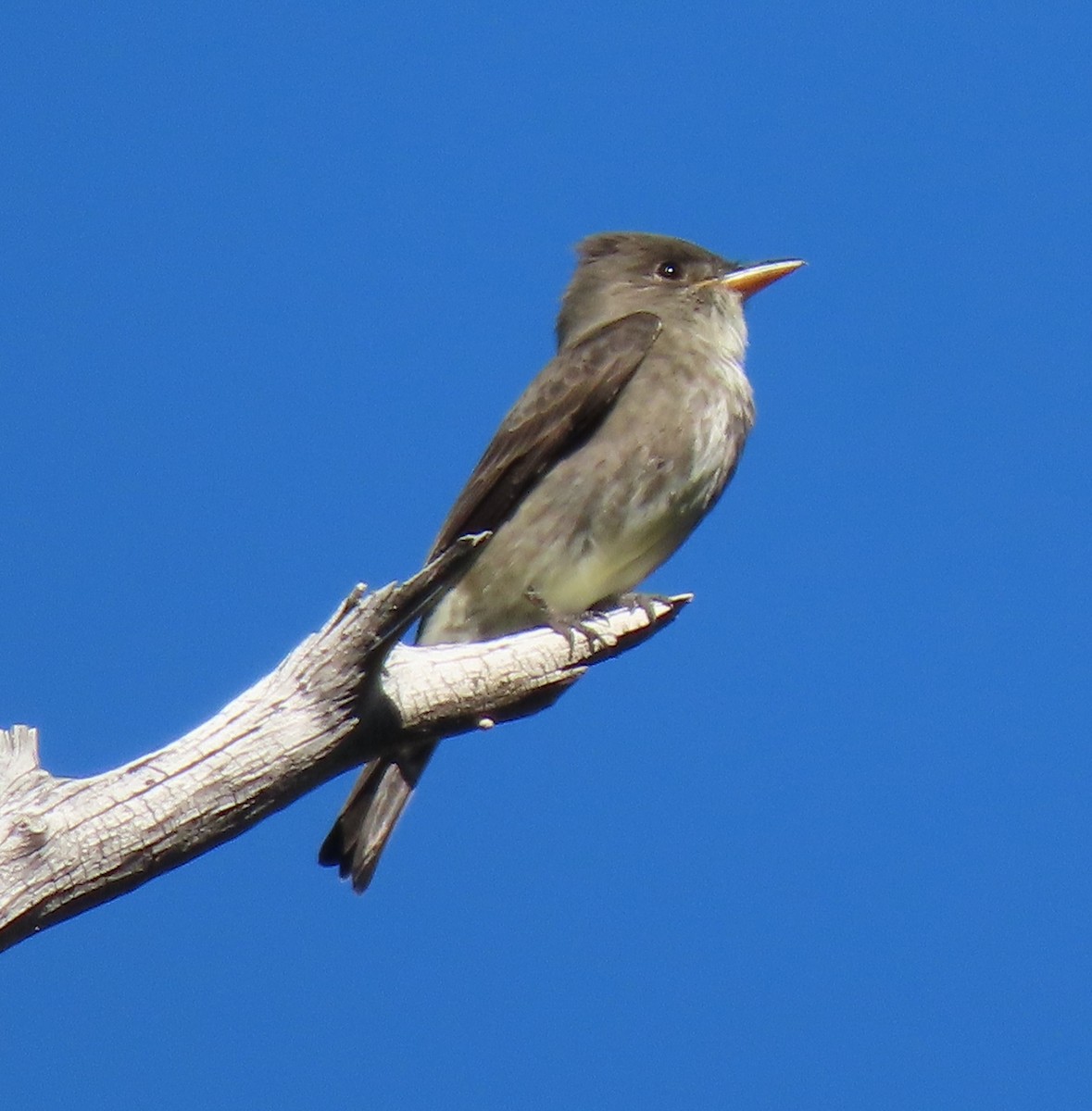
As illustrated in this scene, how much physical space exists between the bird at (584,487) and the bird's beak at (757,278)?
0.91 ft

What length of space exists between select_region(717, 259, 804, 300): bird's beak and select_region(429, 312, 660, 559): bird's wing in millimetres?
595

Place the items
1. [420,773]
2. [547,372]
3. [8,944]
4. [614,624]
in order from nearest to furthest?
[8,944] < [614,624] < [420,773] < [547,372]

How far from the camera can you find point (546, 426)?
693cm

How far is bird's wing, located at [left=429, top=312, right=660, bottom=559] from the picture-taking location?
6887mm

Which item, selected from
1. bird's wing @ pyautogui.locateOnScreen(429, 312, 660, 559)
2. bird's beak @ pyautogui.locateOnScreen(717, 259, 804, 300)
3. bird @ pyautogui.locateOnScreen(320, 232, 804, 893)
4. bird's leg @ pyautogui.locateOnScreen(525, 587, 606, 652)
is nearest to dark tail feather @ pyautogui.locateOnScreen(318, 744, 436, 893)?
bird @ pyautogui.locateOnScreen(320, 232, 804, 893)

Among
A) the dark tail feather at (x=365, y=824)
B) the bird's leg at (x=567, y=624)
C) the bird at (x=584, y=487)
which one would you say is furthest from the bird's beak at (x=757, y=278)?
the dark tail feather at (x=365, y=824)

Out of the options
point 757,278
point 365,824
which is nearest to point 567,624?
point 365,824

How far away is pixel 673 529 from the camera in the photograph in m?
6.74

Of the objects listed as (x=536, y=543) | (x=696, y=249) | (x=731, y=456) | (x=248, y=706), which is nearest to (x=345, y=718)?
(x=248, y=706)

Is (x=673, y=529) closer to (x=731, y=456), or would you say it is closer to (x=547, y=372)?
(x=731, y=456)

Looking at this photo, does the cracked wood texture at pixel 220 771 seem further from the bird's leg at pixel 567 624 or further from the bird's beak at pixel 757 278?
the bird's beak at pixel 757 278

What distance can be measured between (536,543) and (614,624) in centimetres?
66

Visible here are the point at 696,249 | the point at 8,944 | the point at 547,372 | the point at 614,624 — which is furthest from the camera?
the point at 696,249

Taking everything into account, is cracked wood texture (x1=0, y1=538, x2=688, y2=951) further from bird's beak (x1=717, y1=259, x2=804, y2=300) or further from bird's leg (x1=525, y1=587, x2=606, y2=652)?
bird's beak (x1=717, y1=259, x2=804, y2=300)
